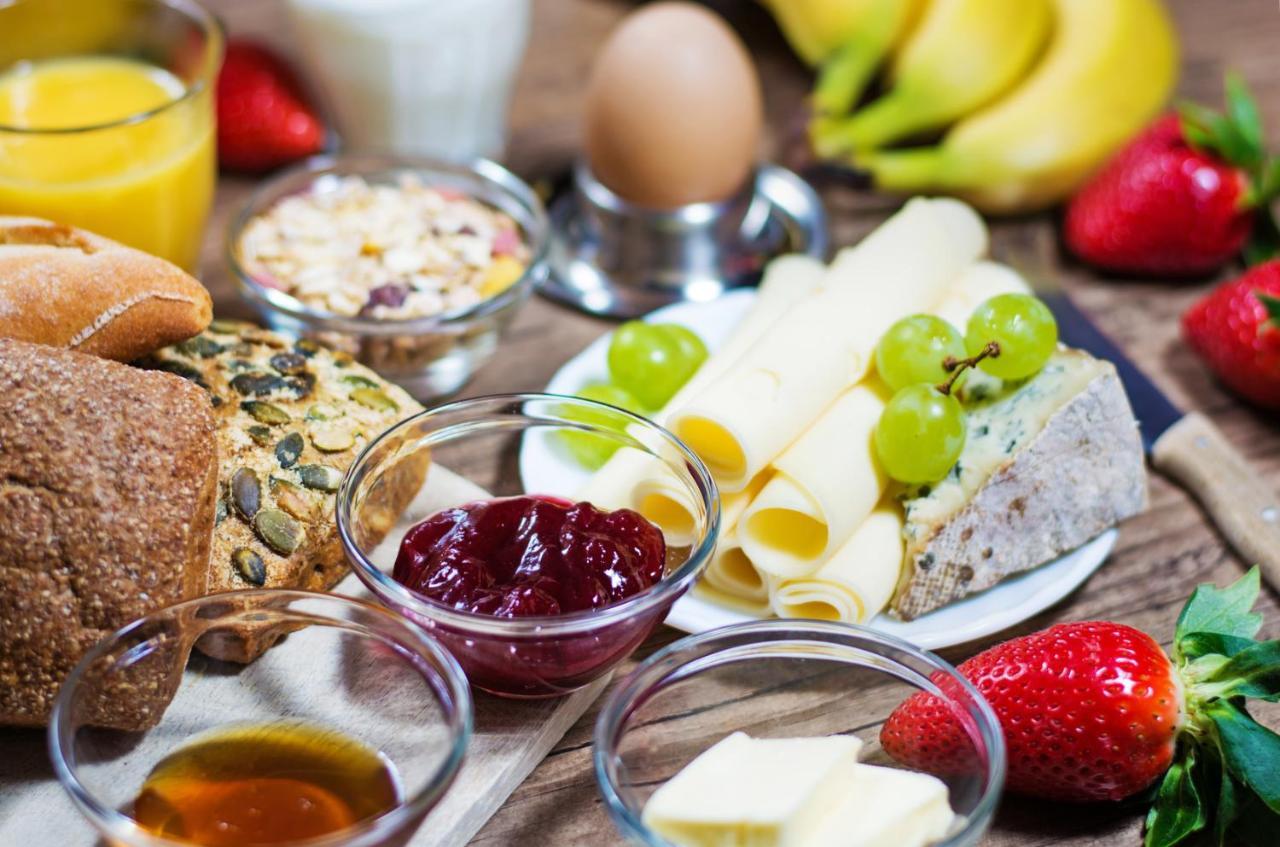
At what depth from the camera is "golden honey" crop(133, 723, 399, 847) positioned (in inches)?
47.8

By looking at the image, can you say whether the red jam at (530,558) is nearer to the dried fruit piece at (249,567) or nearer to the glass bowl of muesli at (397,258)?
the dried fruit piece at (249,567)

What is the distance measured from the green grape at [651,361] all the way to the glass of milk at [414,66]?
0.71m

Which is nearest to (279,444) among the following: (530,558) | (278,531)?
(278,531)

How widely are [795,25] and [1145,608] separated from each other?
146cm

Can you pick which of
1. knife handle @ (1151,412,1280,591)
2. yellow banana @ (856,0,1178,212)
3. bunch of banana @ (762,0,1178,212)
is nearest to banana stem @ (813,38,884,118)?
bunch of banana @ (762,0,1178,212)

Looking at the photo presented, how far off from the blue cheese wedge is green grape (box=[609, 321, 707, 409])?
0.38 metres

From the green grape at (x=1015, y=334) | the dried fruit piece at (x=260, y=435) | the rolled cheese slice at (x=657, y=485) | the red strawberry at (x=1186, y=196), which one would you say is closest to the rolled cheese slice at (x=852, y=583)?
the rolled cheese slice at (x=657, y=485)

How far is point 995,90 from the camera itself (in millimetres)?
2557

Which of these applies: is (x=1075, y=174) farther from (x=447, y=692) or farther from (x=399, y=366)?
(x=447, y=692)

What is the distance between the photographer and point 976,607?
1.59 metres

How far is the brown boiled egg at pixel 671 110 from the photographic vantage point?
2.18 m

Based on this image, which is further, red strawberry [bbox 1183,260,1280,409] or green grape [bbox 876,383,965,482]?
red strawberry [bbox 1183,260,1280,409]

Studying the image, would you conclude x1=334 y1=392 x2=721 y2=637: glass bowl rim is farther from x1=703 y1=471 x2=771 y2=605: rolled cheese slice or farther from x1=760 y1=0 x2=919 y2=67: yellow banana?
x1=760 y1=0 x2=919 y2=67: yellow banana

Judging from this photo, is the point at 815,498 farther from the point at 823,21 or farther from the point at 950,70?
the point at 823,21
